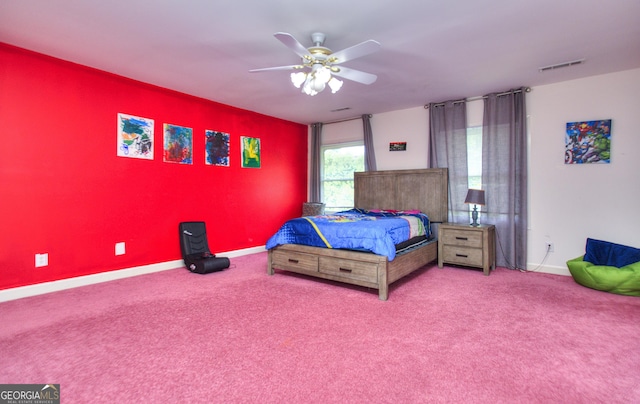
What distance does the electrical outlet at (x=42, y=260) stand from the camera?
3.24 metres

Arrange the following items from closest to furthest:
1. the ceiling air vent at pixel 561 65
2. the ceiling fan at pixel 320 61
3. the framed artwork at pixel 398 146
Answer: the ceiling fan at pixel 320 61 → the ceiling air vent at pixel 561 65 → the framed artwork at pixel 398 146

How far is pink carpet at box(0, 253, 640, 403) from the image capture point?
65.8 inches

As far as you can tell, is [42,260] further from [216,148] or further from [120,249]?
[216,148]

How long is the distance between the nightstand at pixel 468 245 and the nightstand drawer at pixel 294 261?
75.8 inches

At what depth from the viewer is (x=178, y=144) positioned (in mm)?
4414

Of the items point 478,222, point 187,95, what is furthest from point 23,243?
point 478,222

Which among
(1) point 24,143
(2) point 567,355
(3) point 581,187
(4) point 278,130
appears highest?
(4) point 278,130

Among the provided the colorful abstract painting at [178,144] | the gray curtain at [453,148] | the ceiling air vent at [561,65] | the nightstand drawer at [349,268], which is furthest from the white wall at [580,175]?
the colorful abstract painting at [178,144]

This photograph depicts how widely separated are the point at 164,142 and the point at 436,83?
375 cm

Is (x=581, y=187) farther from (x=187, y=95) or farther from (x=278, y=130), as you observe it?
(x=187, y=95)

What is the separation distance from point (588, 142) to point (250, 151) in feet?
15.7

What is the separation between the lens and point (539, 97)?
4.18 meters

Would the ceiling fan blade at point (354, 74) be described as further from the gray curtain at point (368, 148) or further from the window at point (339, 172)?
the window at point (339, 172)

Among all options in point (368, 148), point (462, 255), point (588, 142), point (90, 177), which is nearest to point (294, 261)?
point (462, 255)
